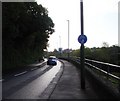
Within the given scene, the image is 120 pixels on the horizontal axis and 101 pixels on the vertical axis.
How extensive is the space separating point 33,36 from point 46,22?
3633 mm

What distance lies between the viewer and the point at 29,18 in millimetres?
50344

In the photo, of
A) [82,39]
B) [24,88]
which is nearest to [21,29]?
[24,88]

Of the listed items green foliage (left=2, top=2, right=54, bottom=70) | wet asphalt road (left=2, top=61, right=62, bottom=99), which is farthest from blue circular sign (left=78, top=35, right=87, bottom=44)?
green foliage (left=2, top=2, right=54, bottom=70)

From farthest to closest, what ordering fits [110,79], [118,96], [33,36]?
[33,36], [110,79], [118,96]

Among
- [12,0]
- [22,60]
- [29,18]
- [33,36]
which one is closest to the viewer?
[12,0]

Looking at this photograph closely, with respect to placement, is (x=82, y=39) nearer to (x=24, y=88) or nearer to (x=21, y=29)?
(x=24, y=88)

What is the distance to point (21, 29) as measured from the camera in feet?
156

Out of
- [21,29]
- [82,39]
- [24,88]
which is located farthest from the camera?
[21,29]

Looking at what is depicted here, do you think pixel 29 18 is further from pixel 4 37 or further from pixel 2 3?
pixel 2 3

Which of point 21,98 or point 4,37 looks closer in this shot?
point 21,98

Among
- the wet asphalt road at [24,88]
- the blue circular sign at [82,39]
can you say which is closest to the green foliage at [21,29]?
the wet asphalt road at [24,88]

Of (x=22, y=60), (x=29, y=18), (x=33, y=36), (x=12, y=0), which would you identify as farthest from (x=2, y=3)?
(x=22, y=60)

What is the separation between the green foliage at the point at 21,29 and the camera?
3572 cm

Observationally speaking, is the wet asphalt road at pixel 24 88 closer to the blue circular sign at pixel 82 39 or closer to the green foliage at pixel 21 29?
the blue circular sign at pixel 82 39
